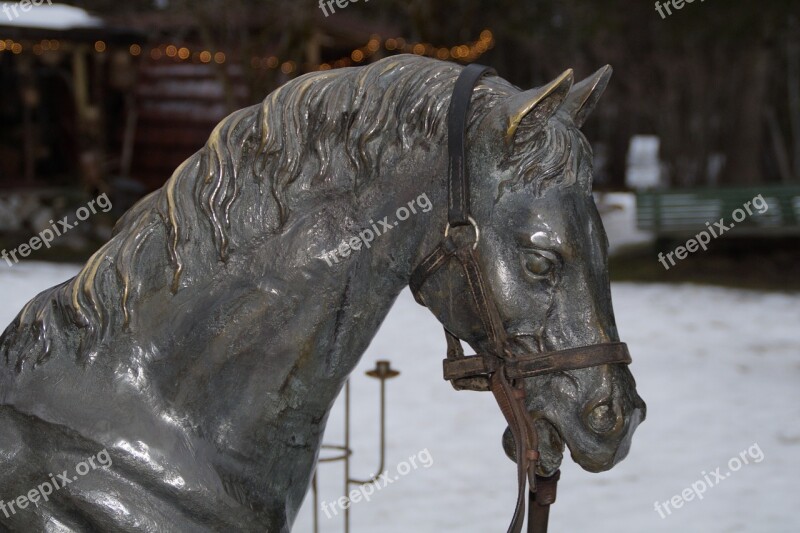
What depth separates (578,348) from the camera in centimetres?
156

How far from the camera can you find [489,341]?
1.62m

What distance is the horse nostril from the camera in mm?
1567

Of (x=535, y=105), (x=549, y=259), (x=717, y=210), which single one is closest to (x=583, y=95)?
(x=535, y=105)

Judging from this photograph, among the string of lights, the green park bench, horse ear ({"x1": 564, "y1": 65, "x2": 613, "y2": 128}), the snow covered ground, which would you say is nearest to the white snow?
the string of lights

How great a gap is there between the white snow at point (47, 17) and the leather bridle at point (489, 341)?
1135cm

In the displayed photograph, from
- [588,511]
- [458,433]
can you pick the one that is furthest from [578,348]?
[458,433]

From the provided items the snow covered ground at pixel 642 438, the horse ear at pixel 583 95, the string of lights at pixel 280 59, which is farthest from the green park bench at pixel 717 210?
the horse ear at pixel 583 95

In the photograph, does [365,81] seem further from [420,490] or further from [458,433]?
[458,433]

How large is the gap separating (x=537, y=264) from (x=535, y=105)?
0.82 feet

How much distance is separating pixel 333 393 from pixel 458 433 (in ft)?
13.8

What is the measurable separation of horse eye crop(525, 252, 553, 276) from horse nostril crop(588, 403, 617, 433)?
0.24 metres

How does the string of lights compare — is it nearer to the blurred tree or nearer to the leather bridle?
the blurred tree

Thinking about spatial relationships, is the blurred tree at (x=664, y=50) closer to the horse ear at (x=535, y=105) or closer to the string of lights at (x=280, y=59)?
the string of lights at (x=280, y=59)

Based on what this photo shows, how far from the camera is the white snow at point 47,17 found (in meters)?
12.1
